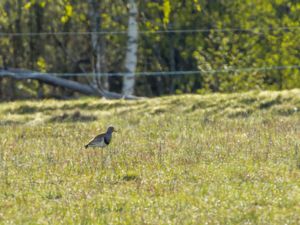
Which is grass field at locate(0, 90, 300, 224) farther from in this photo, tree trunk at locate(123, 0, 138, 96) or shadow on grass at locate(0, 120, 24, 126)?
tree trunk at locate(123, 0, 138, 96)

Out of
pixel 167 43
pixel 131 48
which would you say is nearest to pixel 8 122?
pixel 131 48

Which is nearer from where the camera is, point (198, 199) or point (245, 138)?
point (198, 199)

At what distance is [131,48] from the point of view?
1009 inches

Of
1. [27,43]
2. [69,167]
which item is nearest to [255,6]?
[27,43]

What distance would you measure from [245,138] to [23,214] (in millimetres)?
5492

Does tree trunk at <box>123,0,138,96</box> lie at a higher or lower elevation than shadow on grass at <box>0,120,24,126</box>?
higher

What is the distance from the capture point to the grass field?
33.3 ft

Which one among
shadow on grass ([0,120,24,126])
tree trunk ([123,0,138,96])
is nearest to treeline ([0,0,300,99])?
tree trunk ([123,0,138,96])

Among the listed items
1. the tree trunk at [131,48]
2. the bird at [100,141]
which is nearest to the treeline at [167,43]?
the tree trunk at [131,48]

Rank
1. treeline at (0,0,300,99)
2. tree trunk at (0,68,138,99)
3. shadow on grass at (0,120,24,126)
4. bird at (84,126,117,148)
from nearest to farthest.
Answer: bird at (84,126,117,148)
shadow on grass at (0,120,24,126)
tree trunk at (0,68,138,99)
treeline at (0,0,300,99)

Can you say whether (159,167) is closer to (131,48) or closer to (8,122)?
(8,122)

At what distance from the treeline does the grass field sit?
32.4 feet

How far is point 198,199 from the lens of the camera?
1061cm

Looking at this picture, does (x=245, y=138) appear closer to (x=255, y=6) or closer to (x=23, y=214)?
(x=23, y=214)
